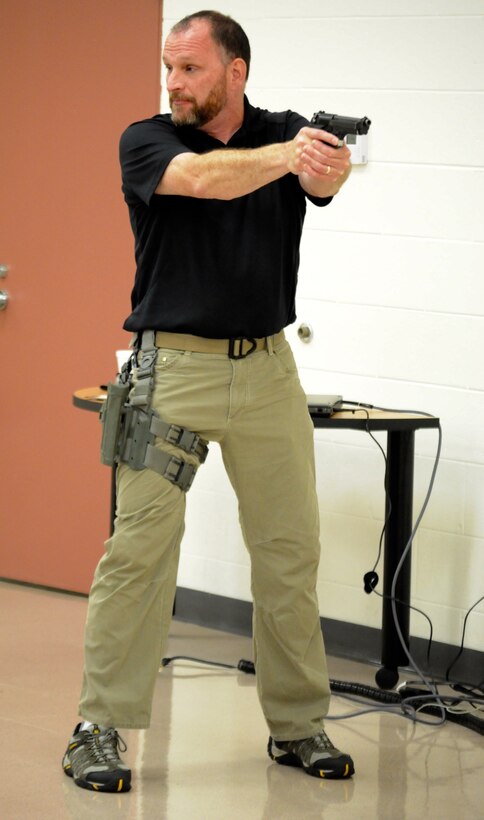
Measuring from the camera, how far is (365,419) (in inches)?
131

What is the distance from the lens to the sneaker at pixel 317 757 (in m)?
2.74

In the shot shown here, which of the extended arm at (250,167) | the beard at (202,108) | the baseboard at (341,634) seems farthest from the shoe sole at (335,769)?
the beard at (202,108)

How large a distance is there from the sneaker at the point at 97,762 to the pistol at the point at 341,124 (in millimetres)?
1392

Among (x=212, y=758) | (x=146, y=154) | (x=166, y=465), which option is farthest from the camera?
(x=212, y=758)

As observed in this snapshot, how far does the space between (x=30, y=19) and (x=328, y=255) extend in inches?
59.2

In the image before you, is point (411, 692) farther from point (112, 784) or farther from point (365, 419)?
point (112, 784)

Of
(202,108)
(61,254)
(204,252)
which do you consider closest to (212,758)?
(204,252)

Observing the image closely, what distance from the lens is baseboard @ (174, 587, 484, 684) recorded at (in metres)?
3.62

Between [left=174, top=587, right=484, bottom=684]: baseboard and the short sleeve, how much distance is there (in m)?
1.84

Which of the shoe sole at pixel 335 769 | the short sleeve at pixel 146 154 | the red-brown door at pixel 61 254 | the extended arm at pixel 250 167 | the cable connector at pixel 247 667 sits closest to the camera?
the extended arm at pixel 250 167

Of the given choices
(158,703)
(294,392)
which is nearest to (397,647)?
(158,703)

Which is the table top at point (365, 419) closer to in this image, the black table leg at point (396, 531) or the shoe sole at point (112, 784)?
the black table leg at point (396, 531)

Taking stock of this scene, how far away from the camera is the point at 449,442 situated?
3621 millimetres

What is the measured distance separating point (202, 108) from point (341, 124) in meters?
0.42
